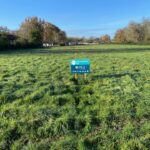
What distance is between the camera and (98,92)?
753cm

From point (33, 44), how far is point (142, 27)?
113ft

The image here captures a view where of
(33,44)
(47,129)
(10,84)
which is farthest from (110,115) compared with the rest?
(33,44)

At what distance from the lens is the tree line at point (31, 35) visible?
140ft

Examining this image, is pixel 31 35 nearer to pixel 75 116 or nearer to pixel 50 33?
pixel 50 33

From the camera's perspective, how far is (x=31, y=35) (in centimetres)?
5372

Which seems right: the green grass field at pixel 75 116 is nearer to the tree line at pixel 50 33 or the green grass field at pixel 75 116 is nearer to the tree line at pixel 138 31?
the tree line at pixel 50 33

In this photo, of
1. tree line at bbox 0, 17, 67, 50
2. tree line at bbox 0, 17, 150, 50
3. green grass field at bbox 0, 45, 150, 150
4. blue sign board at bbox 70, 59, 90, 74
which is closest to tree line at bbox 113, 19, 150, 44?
tree line at bbox 0, 17, 150, 50

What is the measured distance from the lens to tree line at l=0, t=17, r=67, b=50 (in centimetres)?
4272

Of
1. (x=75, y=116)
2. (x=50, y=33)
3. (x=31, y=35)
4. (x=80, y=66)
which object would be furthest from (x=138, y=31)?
(x=75, y=116)

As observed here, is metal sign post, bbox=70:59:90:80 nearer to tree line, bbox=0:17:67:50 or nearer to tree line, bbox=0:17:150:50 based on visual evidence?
tree line, bbox=0:17:67:50

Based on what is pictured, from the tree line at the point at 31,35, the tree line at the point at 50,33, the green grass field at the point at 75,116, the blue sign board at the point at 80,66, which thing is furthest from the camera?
the tree line at the point at 50,33

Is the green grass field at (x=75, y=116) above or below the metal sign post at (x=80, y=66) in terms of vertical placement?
below

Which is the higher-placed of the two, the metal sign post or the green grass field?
the metal sign post

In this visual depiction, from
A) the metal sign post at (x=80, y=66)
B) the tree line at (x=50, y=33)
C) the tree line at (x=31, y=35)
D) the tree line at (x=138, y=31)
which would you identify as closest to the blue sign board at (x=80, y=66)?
the metal sign post at (x=80, y=66)
